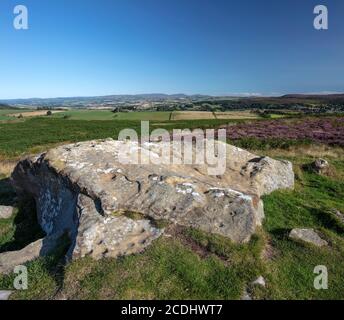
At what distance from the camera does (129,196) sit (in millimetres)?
10375

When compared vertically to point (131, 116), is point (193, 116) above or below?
below

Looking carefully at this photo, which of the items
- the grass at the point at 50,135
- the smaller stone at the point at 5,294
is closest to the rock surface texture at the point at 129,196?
the smaller stone at the point at 5,294

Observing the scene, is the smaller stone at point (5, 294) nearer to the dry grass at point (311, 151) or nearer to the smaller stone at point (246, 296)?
the smaller stone at point (246, 296)

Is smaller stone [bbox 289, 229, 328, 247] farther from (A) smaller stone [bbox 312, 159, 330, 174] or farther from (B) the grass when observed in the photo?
(B) the grass

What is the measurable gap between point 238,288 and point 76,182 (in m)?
6.29

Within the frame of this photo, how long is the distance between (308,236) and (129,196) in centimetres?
552

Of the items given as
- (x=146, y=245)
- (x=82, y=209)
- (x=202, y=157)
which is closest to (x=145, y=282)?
(x=146, y=245)

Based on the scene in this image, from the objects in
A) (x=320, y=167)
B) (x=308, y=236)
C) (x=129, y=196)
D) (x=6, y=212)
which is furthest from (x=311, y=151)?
(x=6, y=212)

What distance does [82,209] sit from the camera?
9.91m

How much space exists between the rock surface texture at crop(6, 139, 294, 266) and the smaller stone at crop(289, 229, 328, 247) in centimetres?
106

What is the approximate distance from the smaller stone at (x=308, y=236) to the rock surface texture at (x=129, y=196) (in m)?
1.06

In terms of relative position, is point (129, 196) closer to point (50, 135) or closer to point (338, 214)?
point (338, 214)

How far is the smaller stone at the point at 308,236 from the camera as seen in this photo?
31.0 feet
